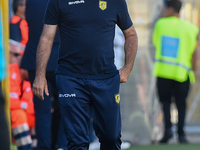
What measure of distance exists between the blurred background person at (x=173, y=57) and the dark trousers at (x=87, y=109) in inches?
155

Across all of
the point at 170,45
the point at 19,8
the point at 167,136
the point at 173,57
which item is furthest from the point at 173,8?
the point at 19,8

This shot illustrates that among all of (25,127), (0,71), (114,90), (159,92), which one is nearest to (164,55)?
(159,92)

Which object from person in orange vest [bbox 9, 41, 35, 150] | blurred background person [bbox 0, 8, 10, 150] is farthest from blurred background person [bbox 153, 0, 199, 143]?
blurred background person [bbox 0, 8, 10, 150]

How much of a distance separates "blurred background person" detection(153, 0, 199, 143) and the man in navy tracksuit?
3.92 meters

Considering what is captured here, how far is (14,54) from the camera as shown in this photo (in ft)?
22.7

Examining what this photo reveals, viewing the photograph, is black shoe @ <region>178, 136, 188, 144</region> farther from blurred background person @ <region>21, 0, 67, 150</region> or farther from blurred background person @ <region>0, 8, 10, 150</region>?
blurred background person @ <region>0, 8, 10, 150</region>

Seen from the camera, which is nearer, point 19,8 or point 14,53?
point 14,53

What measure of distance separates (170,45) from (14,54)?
2.55 meters

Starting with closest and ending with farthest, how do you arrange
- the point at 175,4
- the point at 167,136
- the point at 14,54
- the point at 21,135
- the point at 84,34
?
the point at 84,34, the point at 21,135, the point at 14,54, the point at 175,4, the point at 167,136

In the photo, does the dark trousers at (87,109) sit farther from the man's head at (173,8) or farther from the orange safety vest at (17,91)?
the man's head at (173,8)

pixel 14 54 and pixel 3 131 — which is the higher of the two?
pixel 3 131

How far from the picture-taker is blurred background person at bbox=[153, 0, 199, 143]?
838 centimetres

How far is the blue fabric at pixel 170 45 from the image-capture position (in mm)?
Result: 8398

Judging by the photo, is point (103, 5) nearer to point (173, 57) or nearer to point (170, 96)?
point (173, 57)
